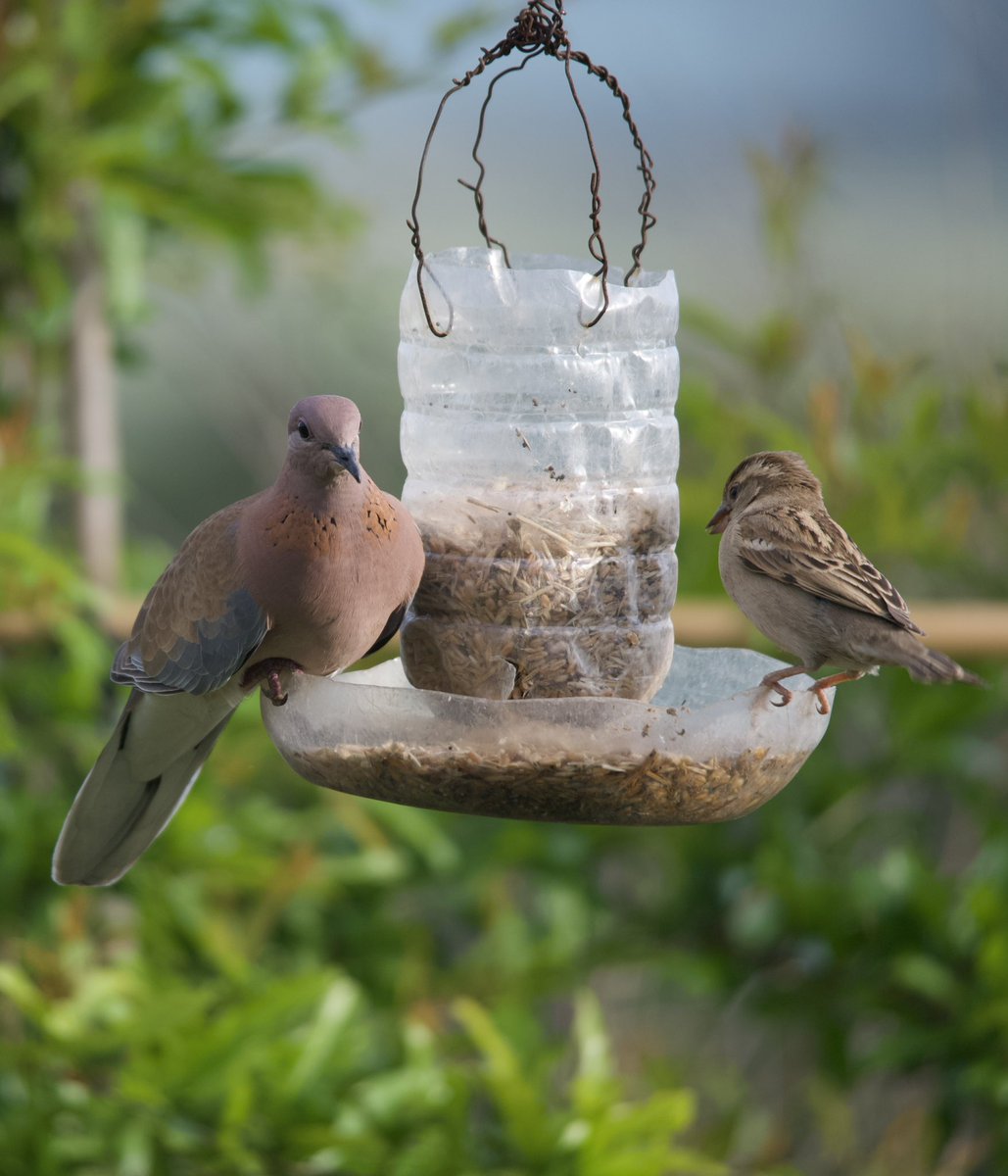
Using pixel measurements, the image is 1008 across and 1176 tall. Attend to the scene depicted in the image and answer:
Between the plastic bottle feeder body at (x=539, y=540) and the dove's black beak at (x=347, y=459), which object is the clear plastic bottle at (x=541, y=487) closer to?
the plastic bottle feeder body at (x=539, y=540)

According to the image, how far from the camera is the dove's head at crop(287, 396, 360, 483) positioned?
192 centimetres

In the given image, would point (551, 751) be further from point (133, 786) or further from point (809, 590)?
point (133, 786)

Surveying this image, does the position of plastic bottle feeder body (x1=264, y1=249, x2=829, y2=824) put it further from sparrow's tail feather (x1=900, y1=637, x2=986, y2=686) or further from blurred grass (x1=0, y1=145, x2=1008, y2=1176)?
blurred grass (x1=0, y1=145, x2=1008, y2=1176)

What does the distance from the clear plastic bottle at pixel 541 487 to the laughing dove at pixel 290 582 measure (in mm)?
146

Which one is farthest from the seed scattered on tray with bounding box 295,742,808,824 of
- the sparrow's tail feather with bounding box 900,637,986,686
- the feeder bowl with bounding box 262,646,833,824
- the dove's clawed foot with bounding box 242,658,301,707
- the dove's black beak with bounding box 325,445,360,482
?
the dove's black beak with bounding box 325,445,360,482

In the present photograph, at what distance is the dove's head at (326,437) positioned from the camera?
1.92 m

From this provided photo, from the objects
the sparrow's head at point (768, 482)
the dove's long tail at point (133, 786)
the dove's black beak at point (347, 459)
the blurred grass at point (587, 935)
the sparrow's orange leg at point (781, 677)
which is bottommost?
the blurred grass at point (587, 935)

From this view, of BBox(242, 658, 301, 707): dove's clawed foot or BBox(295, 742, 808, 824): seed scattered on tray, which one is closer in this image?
BBox(295, 742, 808, 824): seed scattered on tray

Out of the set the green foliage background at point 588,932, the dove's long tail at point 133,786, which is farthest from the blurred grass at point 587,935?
the dove's long tail at point 133,786

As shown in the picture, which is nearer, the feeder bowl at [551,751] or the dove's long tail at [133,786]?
the feeder bowl at [551,751]

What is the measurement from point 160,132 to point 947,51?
10.4 feet

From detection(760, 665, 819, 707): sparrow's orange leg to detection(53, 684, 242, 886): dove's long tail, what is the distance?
82cm

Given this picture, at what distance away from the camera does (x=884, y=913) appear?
452 centimetres

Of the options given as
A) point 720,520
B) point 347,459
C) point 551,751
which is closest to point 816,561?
point 720,520
